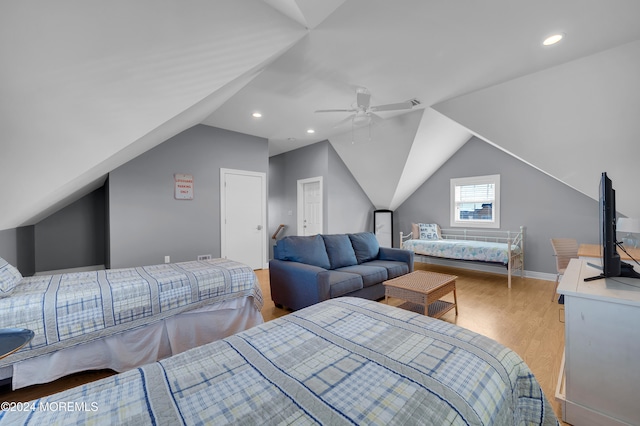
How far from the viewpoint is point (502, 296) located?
363cm

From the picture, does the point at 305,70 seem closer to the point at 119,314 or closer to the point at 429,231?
the point at 119,314

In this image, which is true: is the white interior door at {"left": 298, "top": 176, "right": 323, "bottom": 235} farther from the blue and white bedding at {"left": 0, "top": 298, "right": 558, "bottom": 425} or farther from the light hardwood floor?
the blue and white bedding at {"left": 0, "top": 298, "right": 558, "bottom": 425}

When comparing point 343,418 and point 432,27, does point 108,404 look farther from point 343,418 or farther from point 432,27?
point 432,27

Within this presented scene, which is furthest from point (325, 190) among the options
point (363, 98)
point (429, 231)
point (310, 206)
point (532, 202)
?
point (532, 202)

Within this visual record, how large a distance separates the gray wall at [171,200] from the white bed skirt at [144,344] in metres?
2.32

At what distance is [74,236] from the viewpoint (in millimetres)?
4465

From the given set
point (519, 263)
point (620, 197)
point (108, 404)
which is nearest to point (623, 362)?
point (108, 404)

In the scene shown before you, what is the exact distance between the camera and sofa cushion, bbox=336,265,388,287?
3.13m

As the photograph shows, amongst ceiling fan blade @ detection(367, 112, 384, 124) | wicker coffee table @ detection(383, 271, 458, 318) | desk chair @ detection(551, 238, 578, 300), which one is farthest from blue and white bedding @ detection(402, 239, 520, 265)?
ceiling fan blade @ detection(367, 112, 384, 124)

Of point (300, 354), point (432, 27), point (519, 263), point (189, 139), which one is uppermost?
point (432, 27)

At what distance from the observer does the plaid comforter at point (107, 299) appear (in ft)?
5.43

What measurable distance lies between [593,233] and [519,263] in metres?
1.05

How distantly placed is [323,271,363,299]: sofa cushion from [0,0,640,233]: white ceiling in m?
2.16

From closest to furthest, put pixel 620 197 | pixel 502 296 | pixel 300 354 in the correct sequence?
pixel 300 354 < pixel 620 197 < pixel 502 296
